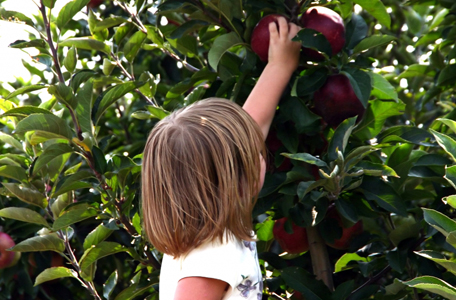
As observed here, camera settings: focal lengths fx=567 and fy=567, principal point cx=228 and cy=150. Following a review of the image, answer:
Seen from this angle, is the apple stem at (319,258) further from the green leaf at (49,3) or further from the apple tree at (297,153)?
the green leaf at (49,3)

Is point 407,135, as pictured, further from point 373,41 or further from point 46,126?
point 46,126

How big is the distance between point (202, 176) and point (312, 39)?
37cm

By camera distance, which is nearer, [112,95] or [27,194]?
[112,95]

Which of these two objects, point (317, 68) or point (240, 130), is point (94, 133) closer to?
point (240, 130)

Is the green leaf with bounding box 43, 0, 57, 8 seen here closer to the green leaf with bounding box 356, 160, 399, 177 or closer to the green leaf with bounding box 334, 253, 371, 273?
the green leaf with bounding box 356, 160, 399, 177

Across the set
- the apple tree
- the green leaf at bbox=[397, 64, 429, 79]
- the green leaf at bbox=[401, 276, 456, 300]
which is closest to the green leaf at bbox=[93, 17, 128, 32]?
the apple tree

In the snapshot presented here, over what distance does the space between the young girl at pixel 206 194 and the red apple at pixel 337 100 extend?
7.3 inches

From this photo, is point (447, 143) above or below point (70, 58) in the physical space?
below

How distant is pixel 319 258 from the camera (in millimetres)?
1386

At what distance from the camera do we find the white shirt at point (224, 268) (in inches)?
42.8

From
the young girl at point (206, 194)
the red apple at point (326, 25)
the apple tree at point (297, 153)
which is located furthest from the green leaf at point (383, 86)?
A: the young girl at point (206, 194)

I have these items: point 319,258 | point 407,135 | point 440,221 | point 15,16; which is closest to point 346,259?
point 319,258

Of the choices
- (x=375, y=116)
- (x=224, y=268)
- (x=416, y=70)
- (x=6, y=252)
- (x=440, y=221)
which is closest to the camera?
(x=440, y=221)

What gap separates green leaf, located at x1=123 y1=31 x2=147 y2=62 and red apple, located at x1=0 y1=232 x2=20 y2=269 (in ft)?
2.61
